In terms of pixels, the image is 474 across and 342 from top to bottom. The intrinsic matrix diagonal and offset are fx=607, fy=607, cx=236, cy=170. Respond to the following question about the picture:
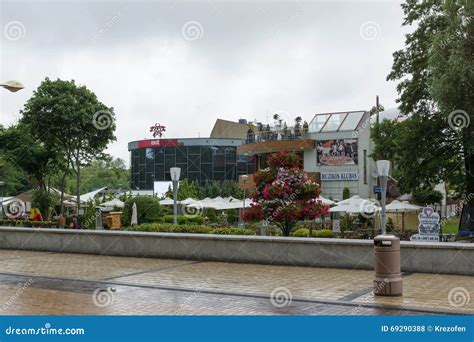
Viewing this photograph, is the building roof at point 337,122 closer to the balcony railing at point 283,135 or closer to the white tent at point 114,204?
the balcony railing at point 283,135

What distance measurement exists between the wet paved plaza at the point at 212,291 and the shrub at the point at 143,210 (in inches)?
805

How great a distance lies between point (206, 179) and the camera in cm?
7719

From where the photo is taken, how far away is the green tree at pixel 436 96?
22.6 m

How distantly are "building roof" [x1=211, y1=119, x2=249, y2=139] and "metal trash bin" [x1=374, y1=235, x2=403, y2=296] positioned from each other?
7353 centimetres

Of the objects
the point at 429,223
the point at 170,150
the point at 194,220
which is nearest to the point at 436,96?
the point at 429,223

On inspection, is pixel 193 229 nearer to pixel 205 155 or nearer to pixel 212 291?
pixel 212 291

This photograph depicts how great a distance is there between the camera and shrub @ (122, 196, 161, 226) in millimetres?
35469

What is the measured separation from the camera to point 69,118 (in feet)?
113

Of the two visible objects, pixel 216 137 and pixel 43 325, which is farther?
pixel 216 137

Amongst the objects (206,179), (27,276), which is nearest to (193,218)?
(27,276)

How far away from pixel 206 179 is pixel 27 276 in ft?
210

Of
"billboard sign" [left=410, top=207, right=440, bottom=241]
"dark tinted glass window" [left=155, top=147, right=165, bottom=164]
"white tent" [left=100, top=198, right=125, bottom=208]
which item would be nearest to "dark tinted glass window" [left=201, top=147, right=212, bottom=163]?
"dark tinted glass window" [left=155, top=147, right=165, bottom=164]

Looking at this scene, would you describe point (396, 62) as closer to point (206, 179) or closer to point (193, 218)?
point (193, 218)

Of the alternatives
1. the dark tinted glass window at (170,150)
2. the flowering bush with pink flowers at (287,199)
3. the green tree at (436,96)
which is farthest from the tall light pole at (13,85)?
the dark tinted glass window at (170,150)
